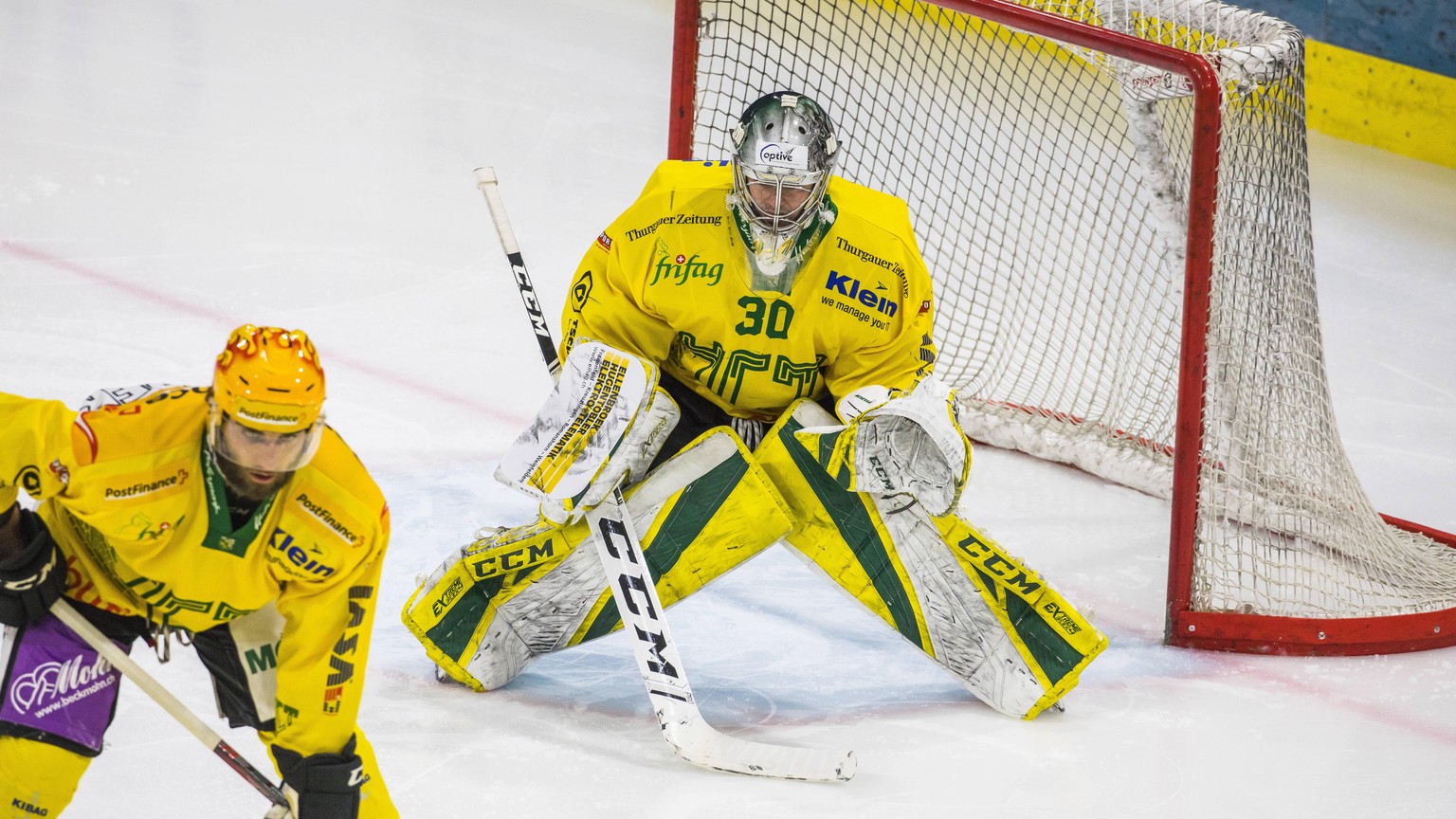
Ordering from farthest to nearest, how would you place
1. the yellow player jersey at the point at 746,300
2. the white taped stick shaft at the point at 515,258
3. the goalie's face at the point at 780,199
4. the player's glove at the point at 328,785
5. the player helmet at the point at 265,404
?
the white taped stick shaft at the point at 515,258
the yellow player jersey at the point at 746,300
the goalie's face at the point at 780,199
the player's glove at the point at 328,785
the player helmet at the point at 265,404

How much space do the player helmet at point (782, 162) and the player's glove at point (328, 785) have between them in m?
1.26

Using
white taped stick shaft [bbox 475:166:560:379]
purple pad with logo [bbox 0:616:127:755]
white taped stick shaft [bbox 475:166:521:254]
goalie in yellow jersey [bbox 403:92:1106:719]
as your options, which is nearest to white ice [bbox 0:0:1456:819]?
goalie in yellow jersey [bbox 403:92:1106:719]

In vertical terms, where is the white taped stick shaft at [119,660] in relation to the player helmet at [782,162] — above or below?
below

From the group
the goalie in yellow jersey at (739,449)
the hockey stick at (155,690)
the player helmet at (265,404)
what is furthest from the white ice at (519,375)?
the player helmet at (265,404)

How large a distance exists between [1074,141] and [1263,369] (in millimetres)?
1552

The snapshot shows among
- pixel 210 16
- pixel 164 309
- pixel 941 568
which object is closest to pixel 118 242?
pixel 164 309

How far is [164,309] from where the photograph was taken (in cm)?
486

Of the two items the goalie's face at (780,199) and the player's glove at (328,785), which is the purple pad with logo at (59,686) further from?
the goalie's face at (780,199)

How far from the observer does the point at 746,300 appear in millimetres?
3176

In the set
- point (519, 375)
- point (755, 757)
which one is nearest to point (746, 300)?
point (755, 757)

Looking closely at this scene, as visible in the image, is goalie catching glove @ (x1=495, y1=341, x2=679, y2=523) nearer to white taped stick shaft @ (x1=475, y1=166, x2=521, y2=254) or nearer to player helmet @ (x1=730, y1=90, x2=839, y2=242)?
player helmet @ (x1=730, y1=90, x2=839, y2=242)

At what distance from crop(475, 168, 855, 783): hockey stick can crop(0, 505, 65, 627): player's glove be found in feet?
3.77

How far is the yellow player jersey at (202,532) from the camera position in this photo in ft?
7.00

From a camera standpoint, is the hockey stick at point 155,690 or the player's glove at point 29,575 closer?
the player's glove at point 29,575
